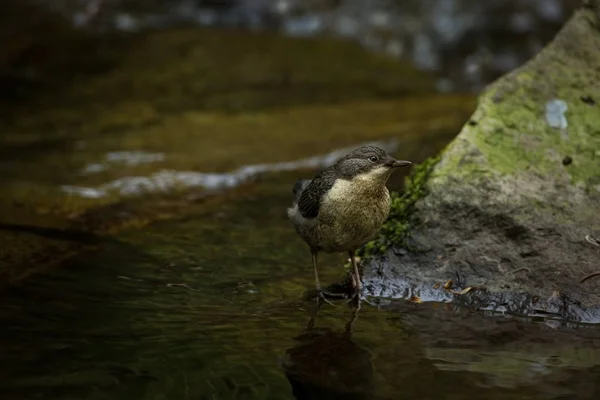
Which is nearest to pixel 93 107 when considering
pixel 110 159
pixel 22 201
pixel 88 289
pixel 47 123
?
pixel 47 123

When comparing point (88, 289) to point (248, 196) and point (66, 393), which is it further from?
point (248, 196)

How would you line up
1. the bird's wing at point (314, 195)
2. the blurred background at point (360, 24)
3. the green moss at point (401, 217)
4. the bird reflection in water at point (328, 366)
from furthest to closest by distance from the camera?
the blurred background at point (360, 24) → the green moss at point (401, 217) → the bird's wing at point (314, 195) → the bird reflection in water at point (328, 366)

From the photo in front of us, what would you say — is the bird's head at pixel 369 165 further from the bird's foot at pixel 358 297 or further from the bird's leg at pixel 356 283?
the bird's foot at pixel 358 297

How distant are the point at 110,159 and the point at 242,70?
4.58 metres

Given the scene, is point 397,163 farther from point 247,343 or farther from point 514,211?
point 247,343

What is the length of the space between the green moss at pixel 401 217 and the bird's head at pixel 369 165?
50 cm

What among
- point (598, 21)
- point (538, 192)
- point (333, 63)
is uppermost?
point (598, 21)

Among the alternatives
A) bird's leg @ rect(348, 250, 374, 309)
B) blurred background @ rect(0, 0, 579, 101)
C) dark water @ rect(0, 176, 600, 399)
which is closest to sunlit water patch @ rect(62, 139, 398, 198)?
dark water @ rect(0, 176, 600, 399)

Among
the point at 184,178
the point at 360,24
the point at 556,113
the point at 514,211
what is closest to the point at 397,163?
the point at 514,211

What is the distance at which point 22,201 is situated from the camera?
7.18 metres

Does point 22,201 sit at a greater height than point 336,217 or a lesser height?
lesser

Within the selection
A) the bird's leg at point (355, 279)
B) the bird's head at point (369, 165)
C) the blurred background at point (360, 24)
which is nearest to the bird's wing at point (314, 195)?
the bird's head at point (369, 165)

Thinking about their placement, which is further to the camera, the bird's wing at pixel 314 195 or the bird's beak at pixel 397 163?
the bird's wing at pixel 314 195

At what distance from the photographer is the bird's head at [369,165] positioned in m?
4.89
